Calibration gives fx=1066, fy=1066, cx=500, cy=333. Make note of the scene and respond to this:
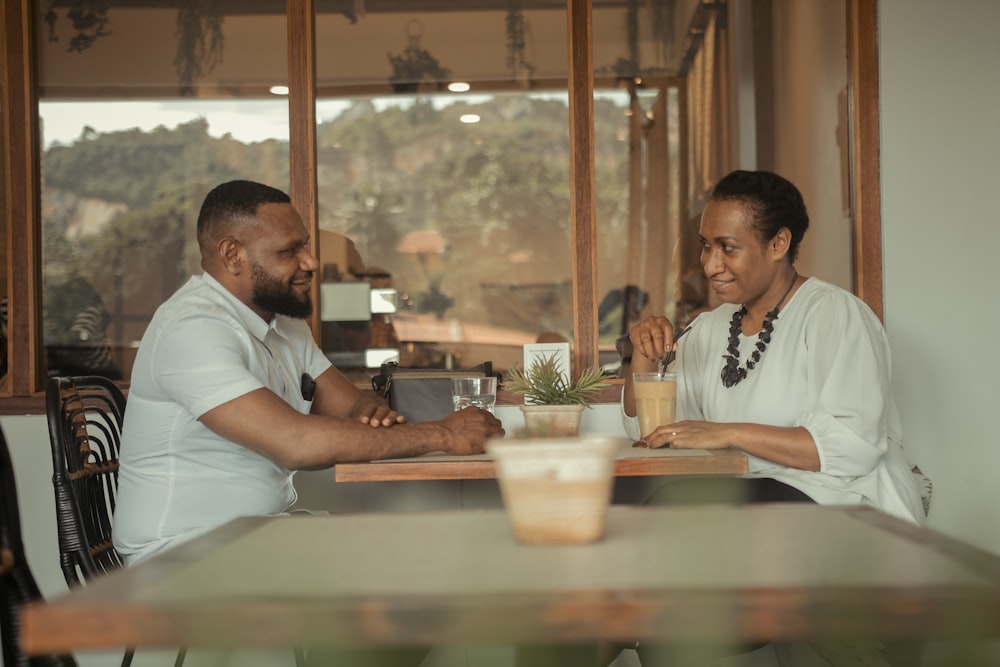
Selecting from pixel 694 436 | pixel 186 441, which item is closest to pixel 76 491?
pixel 186 441

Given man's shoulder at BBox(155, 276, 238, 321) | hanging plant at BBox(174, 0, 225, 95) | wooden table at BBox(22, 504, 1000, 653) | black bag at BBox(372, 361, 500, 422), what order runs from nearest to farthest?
wooden table at BBox(22, 504, 1000, 653), man's shoulder at BBox(155, 276, 238, 321), black bag at BBox(372, 361, 500, 422), hanging plant at BBox(174, 0, 225, 95)

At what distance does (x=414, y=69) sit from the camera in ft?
26.0

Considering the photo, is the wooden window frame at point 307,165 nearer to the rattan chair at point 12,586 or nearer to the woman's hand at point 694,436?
the woman's hand at point 694,436

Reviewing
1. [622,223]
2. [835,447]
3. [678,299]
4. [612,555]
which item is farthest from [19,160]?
[622,223]

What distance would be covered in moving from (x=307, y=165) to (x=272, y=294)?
75cm

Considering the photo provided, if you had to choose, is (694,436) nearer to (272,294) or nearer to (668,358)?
(668,358)

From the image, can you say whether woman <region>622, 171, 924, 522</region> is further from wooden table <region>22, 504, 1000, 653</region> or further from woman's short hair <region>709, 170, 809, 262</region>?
wooden table <region>22, 504, 1000, 653</region>

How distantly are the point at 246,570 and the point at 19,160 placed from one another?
2.36m

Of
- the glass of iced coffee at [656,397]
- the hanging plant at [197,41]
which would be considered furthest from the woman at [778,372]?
the hanging plant at [197,41]

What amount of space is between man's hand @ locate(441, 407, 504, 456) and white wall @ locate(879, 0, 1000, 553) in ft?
4.35

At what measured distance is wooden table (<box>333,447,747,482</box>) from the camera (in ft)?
6.07

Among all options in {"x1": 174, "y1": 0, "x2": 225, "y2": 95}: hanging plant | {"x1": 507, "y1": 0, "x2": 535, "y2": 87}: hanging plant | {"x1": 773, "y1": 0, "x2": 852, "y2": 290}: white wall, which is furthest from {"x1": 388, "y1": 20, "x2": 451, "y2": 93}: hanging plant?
{"x1": 773, "y1": 0, "x2": 852, "y2": 290}: white wall

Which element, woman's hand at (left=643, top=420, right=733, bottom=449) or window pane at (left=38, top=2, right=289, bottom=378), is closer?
woman's hand at (left=643, top=420, right=733, bottom=449)

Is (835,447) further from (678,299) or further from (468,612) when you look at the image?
(678,299)
